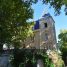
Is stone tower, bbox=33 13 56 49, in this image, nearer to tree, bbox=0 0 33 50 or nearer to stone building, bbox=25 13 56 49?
stone building, bbox=25 13 56 49

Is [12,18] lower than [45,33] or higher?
lower

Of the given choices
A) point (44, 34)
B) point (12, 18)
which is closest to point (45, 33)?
point (44, 34)

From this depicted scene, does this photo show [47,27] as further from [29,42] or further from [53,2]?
[53,2]

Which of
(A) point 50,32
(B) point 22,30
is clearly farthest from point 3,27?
(A) point 50,32

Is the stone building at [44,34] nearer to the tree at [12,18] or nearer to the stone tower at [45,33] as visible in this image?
the stone tower at [45,33]

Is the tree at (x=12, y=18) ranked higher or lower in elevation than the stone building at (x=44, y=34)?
lower

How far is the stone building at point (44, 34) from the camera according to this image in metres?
38.4

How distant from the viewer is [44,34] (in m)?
39.2

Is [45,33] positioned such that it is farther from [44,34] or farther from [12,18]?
[12,18]

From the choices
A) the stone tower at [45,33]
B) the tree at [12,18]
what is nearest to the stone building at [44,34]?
the stone tower at [45,33]

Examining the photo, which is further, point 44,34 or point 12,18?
point 44,34

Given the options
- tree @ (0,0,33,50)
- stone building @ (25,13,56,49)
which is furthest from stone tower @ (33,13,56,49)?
tree @ (0,0,33,50)

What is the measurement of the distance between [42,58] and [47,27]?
1652cm

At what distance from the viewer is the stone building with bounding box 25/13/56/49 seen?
126 feet
